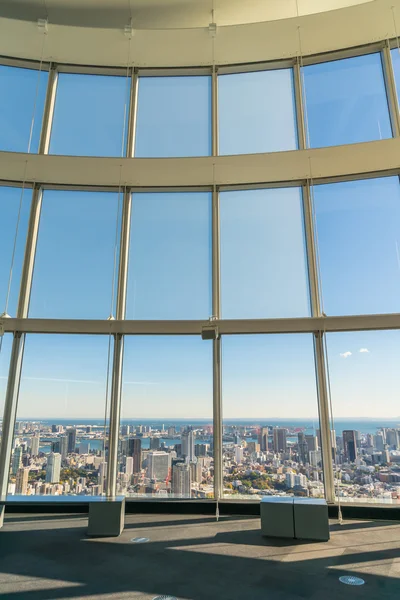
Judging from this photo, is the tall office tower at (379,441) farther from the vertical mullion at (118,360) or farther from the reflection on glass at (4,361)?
the reflection on glass at (4,361)

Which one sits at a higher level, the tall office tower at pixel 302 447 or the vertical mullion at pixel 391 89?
the vertical mullion at pixel 391 89

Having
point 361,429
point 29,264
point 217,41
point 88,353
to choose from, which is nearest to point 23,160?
point 29,264

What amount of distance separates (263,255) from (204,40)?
3.32 m

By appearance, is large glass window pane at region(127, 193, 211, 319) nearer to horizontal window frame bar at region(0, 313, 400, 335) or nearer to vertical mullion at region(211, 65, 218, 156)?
horizontal window frame bar at region(0, 313, 400, 335)

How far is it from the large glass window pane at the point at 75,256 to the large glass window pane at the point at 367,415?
3490mm

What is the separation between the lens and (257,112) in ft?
21.3

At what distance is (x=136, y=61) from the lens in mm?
6496

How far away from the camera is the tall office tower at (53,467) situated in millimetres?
5422

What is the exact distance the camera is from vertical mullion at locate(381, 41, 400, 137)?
18.9 feet

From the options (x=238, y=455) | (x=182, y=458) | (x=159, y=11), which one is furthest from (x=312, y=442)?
(x=159, y=11)

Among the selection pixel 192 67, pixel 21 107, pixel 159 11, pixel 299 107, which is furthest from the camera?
pixel 192 67

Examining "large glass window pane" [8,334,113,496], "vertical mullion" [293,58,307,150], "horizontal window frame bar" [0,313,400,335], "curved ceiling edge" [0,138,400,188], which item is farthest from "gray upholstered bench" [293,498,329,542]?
"vertical mullion" [293,58,307,150]

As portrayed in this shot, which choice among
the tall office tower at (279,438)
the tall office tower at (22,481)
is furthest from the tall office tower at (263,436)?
the tall office tower at (22,481)

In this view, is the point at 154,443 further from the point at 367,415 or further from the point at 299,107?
the point at 299,107
